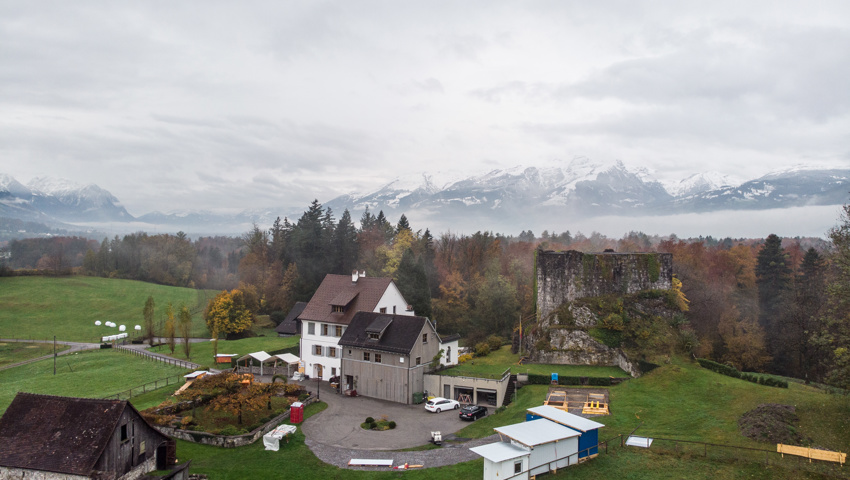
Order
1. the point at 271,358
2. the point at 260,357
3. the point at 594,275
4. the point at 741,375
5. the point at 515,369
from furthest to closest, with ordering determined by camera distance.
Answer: the point at 594,275
the point at 271,358
the point at 260,357
the point at 515,369
the point at 741,375

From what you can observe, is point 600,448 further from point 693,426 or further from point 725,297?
point 725,297

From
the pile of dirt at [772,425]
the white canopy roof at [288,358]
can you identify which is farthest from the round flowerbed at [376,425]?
the pile of dirt at [772,425]

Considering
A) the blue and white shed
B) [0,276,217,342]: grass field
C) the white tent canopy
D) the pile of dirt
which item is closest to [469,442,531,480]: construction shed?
the blue and white shed

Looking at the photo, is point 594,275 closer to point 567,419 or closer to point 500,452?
point 567,419

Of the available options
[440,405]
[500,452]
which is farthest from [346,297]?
[500,452]

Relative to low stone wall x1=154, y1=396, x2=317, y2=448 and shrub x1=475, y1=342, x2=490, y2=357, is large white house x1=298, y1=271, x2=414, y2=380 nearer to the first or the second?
shrub x1=475, y1=342, x2=490, y2=357

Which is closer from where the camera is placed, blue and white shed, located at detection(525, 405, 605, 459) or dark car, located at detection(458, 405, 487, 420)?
blue and white shed, located at detection(525, 405, 605, 459)
